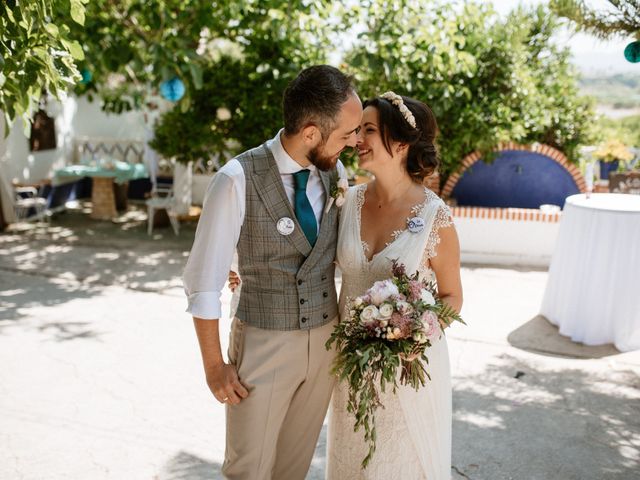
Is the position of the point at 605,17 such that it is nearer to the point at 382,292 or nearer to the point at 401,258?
the point at 401,258

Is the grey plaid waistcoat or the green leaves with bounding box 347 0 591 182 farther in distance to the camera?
the green leaves with bounding box 347 0 591 182

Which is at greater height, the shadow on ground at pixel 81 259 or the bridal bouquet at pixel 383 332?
the bridal bouquet at pixel 383 332

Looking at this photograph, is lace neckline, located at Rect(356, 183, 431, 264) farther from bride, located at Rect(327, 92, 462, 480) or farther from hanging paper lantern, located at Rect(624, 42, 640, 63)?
hanging paper lantern, located at Rect(624, 42, 640, 63)

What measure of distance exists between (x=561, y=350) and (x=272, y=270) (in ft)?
12.5

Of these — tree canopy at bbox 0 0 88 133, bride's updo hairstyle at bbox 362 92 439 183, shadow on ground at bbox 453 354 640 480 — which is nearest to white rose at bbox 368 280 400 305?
bride's updo hairstyle at bbox 362 92 439 183

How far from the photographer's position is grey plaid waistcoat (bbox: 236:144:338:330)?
84.7 inches

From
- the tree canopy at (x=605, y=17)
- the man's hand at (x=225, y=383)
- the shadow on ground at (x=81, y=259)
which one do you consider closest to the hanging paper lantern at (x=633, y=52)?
the tree canopy at (x=605, y=17)

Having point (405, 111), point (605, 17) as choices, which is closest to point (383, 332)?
point (405, 111)

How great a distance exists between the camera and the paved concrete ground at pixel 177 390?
3.51 meters

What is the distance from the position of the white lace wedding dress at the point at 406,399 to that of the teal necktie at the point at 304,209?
258mm

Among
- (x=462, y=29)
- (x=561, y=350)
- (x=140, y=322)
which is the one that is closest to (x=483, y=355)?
(x=561, y=350)

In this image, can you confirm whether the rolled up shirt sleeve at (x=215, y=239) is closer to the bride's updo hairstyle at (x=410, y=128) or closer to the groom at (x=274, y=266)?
the groom at (x=274, y=266)

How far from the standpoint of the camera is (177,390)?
4.37 m

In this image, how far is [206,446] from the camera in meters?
3.66
